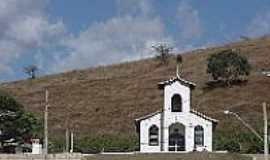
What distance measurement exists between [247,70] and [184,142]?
53.0 m

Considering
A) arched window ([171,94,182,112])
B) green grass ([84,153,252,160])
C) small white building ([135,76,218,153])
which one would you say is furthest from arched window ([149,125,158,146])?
→ green grass ([84,153,252,160])

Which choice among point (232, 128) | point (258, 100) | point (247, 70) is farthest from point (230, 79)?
point (232, 128)

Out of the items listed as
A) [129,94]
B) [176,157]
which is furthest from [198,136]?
[129,94]

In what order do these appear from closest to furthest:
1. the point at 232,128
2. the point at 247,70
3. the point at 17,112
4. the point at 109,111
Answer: the point at 17,112 → the point at 232,128 → the point at 109,111 → the point at 247,70

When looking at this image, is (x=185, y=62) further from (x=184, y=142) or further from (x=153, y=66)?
(x=184, y=142)

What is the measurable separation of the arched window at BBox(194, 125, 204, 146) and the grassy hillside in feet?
41.8

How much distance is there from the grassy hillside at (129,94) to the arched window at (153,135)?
16.3 metres

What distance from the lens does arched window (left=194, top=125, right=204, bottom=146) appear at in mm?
84969

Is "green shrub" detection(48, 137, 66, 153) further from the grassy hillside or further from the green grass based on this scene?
the green grass

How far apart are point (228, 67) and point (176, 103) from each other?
49.7 m

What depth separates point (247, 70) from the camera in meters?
135

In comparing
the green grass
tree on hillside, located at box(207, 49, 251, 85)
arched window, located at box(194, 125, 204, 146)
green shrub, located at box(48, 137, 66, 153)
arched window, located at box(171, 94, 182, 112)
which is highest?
tree on hillside, located at box(207, 49, 251, 85)

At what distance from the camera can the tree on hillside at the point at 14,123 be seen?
90938mm

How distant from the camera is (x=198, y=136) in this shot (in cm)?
8556
